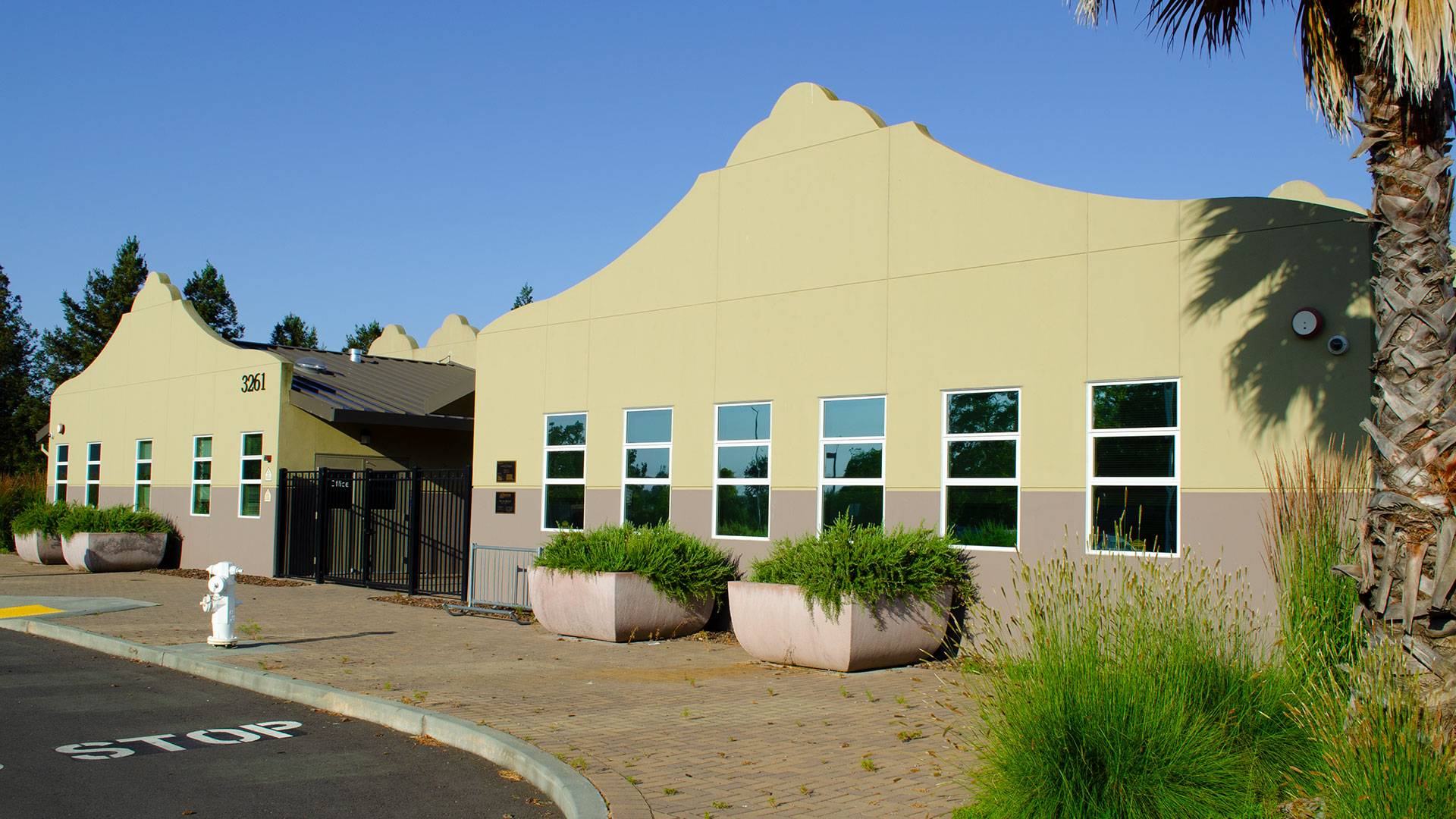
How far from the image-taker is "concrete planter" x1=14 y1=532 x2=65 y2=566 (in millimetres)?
25250

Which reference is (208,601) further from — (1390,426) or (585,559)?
(1390,426)

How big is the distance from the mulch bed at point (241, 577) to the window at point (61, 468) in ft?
25.3

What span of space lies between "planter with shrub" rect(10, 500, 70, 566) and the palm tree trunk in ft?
84.5

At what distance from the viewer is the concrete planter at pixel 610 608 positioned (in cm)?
1320

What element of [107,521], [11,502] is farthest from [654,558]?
[11,502]

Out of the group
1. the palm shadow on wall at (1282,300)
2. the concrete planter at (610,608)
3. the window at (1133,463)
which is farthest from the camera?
the concrete planter at (610,608)

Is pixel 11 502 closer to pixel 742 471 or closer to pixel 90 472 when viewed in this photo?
pixel 90 472

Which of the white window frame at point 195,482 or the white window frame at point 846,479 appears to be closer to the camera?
the white window frame at point 846,479

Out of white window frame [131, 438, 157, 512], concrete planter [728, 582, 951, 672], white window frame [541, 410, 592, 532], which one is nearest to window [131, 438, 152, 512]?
white window frame [131, 438, 157, 512]

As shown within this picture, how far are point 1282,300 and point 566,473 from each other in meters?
9.94

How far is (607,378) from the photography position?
52.8ft

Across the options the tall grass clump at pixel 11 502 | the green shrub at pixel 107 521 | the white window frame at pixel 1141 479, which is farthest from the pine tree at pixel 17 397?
the white window frame at pixel 1141 479

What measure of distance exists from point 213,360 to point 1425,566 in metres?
23.8

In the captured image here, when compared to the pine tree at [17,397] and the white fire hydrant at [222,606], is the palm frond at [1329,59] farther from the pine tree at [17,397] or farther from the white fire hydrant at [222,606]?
the pine tree at [17,397]
